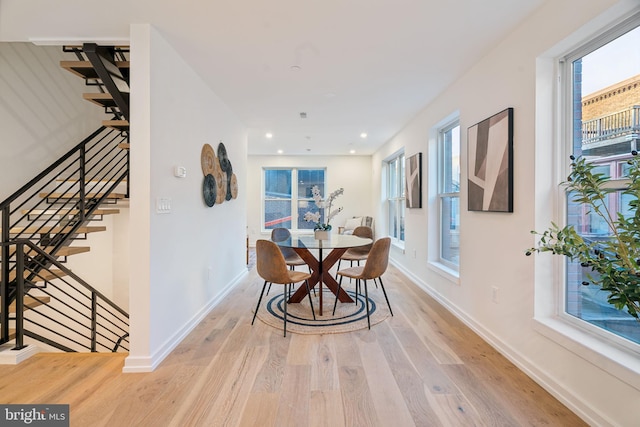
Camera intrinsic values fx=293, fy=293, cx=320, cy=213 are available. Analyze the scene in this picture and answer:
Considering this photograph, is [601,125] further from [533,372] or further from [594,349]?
[533,372]

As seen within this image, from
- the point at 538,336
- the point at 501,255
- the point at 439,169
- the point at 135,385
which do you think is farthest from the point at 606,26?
the point at 135,385

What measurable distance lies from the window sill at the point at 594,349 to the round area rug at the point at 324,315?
1.42 meters

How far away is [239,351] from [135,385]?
704 mm

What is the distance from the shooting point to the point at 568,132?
1863 mm

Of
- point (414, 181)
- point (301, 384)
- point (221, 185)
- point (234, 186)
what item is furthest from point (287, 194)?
point (301, 384)

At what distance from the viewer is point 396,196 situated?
6109 millimetres

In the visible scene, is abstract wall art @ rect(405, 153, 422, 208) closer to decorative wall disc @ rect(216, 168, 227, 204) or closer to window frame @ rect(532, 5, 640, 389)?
window frame @ rect(532, 5, 640, 389)

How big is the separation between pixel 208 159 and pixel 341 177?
486cm

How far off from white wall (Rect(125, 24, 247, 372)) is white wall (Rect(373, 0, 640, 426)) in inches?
103

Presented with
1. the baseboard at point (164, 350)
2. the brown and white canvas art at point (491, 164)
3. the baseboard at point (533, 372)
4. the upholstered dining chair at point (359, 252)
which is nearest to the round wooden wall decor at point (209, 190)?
the baseboard at point (164, 350)

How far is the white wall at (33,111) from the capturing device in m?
3.17

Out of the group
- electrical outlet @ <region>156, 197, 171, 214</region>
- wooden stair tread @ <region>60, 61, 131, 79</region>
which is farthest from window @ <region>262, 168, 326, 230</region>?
electrical outlet @ <region>156, 197, 171, 214</region>

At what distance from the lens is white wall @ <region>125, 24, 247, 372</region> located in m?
2.07

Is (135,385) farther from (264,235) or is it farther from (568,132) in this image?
(264,235)
